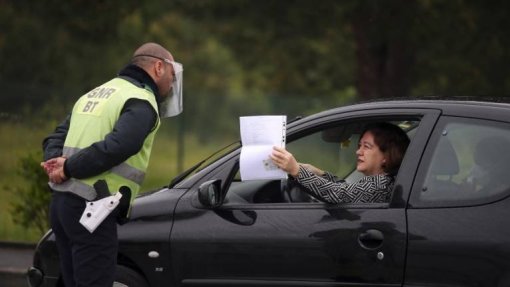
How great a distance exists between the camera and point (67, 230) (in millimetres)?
5730

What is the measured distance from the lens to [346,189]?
618 centimetres

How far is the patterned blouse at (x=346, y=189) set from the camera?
6142mm

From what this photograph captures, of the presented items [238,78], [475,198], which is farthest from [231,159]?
[238,78]

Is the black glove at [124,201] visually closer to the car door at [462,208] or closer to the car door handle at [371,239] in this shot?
the car door handle at [371,239]

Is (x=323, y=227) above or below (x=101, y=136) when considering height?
below

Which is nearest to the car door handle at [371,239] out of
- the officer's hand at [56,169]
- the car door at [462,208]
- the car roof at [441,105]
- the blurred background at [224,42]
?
the car door at [462,208]

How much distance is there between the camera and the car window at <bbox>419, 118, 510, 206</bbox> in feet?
19.1

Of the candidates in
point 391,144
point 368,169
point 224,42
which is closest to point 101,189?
point 368,169

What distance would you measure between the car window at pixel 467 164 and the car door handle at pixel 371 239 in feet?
0.95

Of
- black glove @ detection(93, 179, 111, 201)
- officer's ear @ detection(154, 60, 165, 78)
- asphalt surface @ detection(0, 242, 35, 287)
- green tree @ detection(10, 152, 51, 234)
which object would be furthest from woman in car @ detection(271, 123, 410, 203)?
green tree @ detection(10, 152, 51, 234)

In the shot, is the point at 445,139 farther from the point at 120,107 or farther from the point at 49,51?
the point at 49,51

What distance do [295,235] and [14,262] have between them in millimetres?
4947

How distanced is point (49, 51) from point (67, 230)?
17.2 m

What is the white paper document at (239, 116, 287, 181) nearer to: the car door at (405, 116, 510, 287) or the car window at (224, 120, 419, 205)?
the car window at (224, 120, 419, 205)
